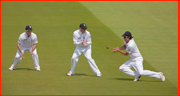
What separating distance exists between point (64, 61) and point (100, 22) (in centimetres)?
678

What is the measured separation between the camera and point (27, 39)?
39.7ft

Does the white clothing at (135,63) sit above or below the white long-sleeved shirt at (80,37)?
below

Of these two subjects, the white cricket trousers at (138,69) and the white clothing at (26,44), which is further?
the white clothing at (26,44)

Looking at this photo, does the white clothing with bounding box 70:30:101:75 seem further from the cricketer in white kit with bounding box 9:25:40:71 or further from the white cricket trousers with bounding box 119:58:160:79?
the cricketer in white kit with bounding box 9:25:40:71

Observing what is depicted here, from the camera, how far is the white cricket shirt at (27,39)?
474 inches

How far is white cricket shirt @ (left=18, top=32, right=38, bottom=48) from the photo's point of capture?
474 inches

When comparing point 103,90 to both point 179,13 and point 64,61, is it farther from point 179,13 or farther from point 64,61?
point 179,13

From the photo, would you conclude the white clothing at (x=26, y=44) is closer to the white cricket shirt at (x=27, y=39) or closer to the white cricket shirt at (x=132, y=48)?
the white cricket shirt at (x=27, y=39)

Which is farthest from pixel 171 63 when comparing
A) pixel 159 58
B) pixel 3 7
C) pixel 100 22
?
pixel 3 7

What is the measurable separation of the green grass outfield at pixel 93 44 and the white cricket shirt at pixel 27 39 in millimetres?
1039

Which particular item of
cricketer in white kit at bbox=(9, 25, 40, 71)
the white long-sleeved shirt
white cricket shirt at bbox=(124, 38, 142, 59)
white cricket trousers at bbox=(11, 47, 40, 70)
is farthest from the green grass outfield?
the white long-sleeved shirt

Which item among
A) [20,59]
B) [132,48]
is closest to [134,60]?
[132,48]

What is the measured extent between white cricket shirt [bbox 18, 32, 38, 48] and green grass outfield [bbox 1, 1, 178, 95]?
3.41 ft

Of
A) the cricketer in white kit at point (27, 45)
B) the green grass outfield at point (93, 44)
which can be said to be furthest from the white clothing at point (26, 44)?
the green grass outfield at point (93, 44)
